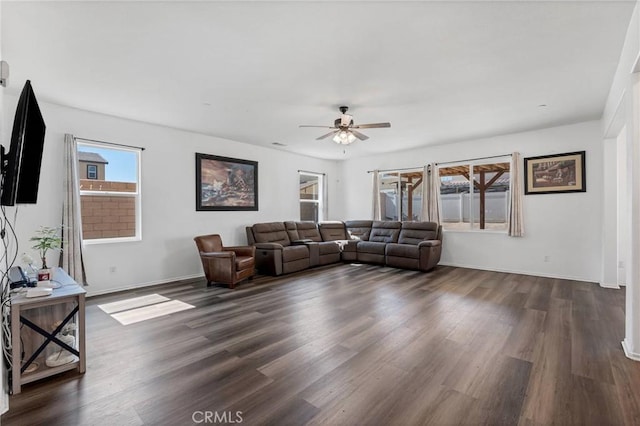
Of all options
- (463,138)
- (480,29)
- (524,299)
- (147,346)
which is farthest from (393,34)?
(463,138)

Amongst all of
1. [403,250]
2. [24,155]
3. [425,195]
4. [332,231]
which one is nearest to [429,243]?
[403,250]

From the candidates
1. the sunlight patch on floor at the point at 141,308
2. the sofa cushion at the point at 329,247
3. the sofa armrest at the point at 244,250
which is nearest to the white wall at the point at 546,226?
the sofa cushion at the point at 329,247

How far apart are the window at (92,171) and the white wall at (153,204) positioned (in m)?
0.37

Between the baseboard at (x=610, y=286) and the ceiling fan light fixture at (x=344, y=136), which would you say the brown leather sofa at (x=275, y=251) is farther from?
the baseboard at (x=610, y=286)

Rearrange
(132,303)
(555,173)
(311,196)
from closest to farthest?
(132,303)
(555,173)
(311,196)

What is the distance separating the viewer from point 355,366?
231 cm

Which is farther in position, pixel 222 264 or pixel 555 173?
pixel 555 173

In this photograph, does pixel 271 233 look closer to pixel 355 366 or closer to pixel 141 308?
pixel 141 308

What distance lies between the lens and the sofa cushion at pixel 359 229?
7.36 meters

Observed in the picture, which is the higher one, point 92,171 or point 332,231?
point 92,171

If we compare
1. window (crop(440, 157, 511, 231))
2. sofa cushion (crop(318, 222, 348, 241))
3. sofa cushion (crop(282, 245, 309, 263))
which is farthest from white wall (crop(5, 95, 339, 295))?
window (crop(440, 157, 511, 231))

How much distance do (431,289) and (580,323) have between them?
175 centimetres

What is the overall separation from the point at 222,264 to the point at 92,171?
7.81 feet

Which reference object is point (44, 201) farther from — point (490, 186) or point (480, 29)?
point (490, 186)
